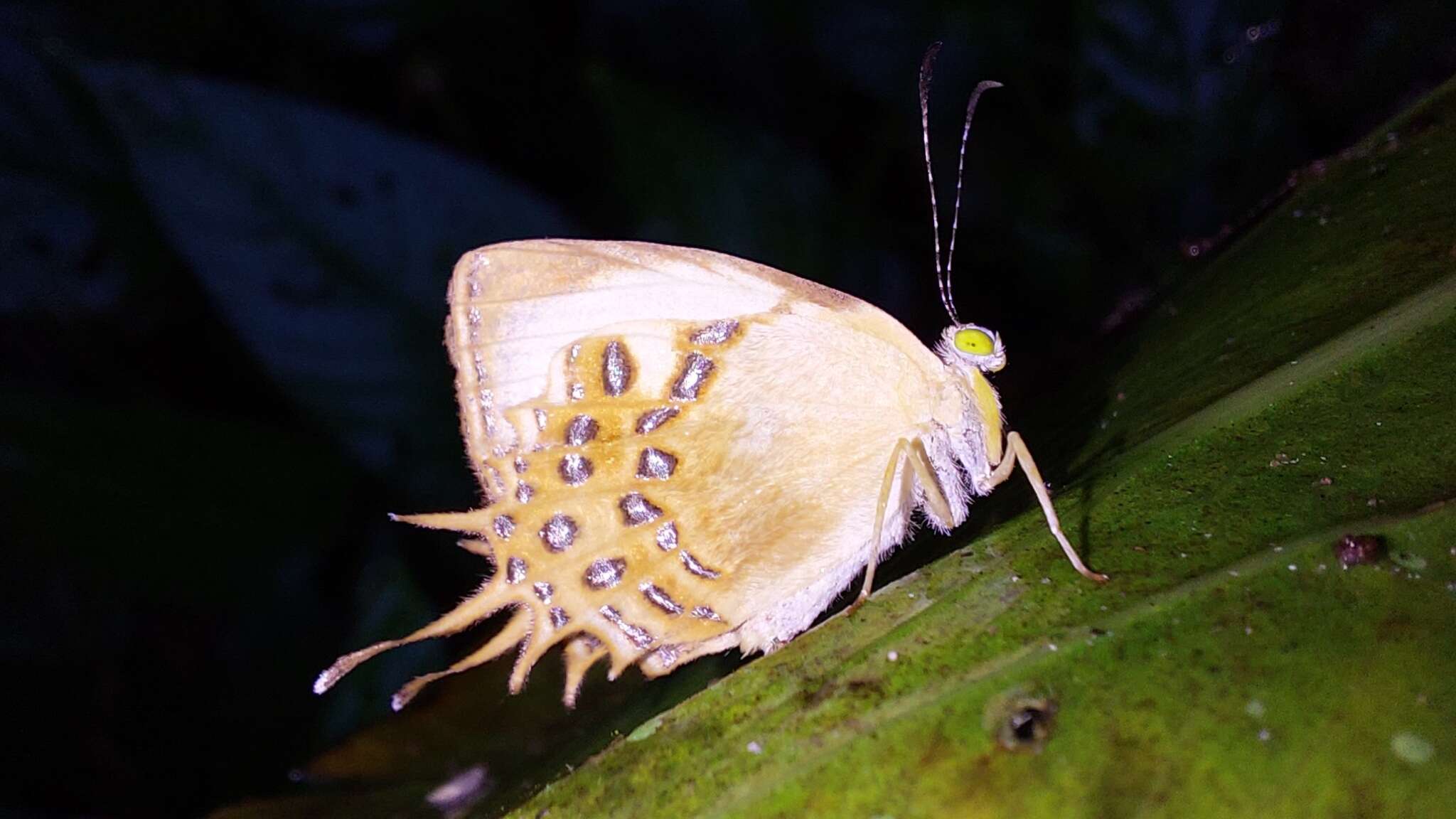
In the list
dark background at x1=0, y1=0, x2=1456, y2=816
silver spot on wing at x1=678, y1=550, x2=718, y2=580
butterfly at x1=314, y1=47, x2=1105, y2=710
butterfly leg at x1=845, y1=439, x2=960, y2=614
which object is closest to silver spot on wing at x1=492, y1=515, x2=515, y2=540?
butterfly at x1=314, y1=47, x2=1105, y2=710

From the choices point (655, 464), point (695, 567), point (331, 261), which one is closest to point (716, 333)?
point (655, 464)

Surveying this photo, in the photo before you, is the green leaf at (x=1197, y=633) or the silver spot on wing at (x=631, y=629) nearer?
the green leaf at (x=1197, y=633)

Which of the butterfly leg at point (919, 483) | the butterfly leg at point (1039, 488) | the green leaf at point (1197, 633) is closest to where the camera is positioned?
the green leaf at point (1197, 633)

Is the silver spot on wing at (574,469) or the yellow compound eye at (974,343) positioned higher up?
the silver spot on wing at (574,469)

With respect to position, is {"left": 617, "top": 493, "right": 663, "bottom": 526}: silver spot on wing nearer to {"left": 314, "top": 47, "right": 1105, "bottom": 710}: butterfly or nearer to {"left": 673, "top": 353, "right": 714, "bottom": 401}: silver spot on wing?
{"left": 314, "top": 47, "right": 1105, "bottom": 710}: butterfly

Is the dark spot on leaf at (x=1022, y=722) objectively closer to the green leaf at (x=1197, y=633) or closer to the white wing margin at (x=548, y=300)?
the green leaf at (x=1197, y=633)

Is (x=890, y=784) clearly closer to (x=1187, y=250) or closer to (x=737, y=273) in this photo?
(x=737, y=273)

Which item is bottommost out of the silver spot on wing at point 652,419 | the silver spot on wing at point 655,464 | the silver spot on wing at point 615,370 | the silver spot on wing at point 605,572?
the silver spot on wing at point 605,572

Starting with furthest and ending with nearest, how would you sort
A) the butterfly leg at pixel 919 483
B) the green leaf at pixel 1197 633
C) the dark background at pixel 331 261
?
the dark background at pixel 331 261, the butterfly leg at pixel 919 483, the green leaf at pixel 1197 633

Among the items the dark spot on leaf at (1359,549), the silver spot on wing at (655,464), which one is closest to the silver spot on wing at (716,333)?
the silver spot on wing at (655,464)
